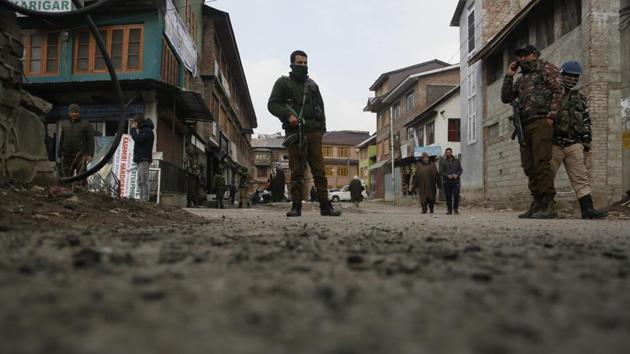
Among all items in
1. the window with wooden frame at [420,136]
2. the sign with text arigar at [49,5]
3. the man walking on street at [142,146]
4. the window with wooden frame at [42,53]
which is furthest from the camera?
the window with wooden frame at [420,136]

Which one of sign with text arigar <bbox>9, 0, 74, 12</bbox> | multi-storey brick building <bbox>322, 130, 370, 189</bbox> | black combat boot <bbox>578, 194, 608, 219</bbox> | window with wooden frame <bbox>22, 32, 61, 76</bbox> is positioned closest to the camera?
black combat boot <bbox>578, 194, 608, 219</bbox>

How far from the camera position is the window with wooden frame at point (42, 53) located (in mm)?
13570

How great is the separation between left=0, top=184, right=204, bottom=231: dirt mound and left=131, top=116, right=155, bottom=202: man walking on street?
12.8 feet

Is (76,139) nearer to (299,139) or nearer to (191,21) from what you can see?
(299,139)

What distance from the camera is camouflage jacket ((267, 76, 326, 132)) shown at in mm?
5270

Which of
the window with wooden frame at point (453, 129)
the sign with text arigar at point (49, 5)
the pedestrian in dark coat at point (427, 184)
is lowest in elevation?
the pedestrian in dark coat at point (427, 184)

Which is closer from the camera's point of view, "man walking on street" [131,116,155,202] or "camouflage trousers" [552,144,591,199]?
"camouflage trousers" [552,144,591,199]

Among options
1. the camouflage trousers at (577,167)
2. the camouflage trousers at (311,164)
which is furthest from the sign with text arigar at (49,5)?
the camouflage trousers at (577,167)

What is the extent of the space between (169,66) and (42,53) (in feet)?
11.8

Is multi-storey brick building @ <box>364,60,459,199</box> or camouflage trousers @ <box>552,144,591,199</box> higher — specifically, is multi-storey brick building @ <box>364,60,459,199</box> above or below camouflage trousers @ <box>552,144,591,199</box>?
above

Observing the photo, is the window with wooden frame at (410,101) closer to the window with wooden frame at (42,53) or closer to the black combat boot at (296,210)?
the window with wooden frame at (42,53)

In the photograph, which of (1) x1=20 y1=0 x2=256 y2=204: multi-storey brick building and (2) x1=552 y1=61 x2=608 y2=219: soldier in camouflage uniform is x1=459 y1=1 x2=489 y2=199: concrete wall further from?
(2) x1=552 y1=61 x2=608 y2=219: soldier in camouflage uniform

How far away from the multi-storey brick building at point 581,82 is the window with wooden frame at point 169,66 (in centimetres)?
990

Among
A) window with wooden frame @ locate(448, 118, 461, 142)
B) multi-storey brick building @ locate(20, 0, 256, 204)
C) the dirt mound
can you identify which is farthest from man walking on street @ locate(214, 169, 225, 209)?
window with wooden frame @ locate(448, 118, 461, 142)
